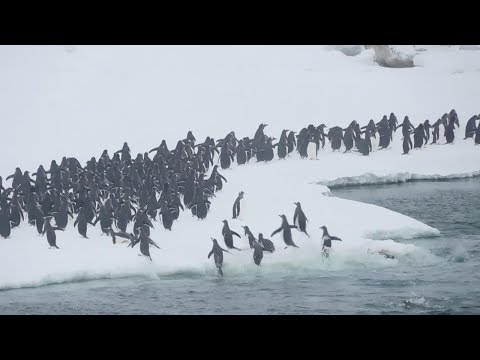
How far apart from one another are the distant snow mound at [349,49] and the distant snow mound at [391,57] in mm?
136

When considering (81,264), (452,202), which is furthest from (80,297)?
(452,202)

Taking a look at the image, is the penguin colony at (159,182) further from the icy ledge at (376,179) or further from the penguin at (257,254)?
the icy ledge at (376,179)

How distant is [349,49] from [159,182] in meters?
2.50

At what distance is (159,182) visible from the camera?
745 centimetres

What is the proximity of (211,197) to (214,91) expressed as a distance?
134 centimetres

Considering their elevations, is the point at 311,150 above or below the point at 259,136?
below

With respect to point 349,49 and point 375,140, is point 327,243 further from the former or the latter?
point 349,49

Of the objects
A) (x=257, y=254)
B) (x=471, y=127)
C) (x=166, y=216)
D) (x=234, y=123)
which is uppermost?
(x=234, y=123)

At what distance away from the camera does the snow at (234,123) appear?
674 centimetres

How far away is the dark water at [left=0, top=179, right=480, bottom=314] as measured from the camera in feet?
21.3

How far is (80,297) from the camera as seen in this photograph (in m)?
6.55

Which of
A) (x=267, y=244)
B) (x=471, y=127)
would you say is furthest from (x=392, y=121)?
(x=267, y=244)

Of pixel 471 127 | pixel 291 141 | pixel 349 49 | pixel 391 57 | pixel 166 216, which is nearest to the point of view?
pixel 166 216

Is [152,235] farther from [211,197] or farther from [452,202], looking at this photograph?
[452,202]
